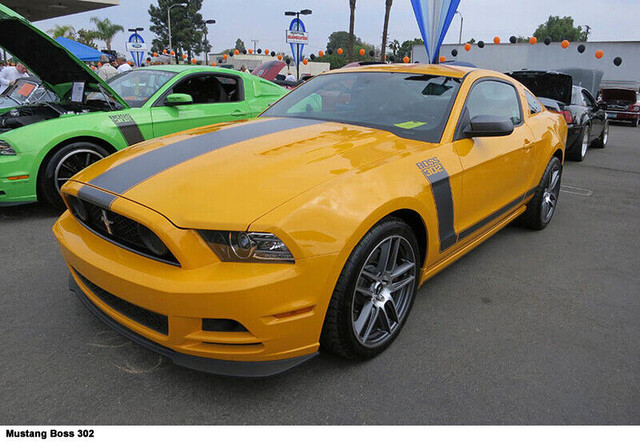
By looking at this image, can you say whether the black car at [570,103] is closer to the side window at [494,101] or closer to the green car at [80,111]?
the side window at [494,101]

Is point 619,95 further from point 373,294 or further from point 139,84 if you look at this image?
point 373,294

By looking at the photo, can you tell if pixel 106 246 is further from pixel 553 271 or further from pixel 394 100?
pixel 553 271

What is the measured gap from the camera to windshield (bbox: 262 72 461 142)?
291 centimetres

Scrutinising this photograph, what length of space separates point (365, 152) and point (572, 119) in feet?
23.1

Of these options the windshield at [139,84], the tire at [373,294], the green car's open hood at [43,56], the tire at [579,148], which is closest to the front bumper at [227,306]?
the tire at [373,294]

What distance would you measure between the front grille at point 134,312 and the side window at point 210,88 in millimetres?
3637

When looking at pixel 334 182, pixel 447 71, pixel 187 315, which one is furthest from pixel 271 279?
pixel 447 71

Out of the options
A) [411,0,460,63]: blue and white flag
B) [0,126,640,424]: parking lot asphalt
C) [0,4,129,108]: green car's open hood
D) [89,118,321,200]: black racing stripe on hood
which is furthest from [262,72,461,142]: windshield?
[411,0,460,63]: blue and white flag

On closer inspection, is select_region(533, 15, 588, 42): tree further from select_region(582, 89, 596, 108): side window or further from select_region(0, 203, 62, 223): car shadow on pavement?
select_region(0, 203, 62, 223): car shadow on pavement

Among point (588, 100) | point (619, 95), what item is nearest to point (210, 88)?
point (588, 100)

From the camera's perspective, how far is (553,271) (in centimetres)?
357

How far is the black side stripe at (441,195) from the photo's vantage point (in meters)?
2.50

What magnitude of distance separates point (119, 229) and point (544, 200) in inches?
151

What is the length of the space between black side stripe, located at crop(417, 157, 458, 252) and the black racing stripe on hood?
940mm
